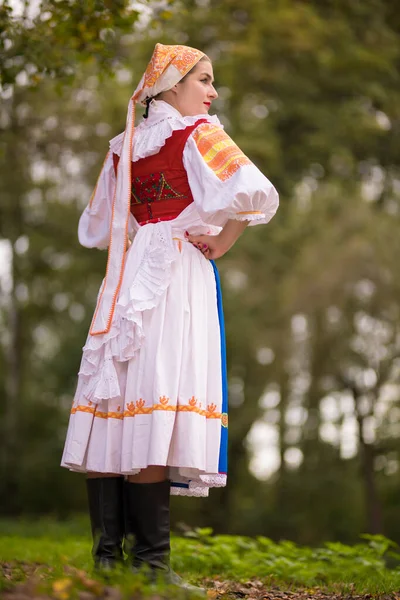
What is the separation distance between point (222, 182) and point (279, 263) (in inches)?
484

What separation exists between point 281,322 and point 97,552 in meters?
11.7

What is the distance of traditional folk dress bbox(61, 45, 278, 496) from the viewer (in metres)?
3.26

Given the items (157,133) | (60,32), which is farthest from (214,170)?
(60,32)

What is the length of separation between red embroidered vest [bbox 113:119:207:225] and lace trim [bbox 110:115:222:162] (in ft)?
0.07

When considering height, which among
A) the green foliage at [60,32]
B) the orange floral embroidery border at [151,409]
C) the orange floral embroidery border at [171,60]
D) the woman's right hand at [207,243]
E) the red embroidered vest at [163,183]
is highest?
the green foliage at [60,32]

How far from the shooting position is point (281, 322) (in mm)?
14828

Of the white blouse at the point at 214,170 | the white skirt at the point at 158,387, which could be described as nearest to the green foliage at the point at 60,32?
the white blouse at the point at 214,170

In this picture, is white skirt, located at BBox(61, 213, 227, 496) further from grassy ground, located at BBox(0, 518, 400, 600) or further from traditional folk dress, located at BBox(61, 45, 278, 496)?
grassy ground, located at BBox(0, 518, 400, 600)

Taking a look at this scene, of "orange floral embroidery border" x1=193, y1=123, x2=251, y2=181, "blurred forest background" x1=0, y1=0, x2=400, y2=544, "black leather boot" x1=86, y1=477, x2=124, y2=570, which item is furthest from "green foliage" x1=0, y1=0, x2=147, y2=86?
"blurred forest background" x1=0, y1=0, x2=400, y2=544

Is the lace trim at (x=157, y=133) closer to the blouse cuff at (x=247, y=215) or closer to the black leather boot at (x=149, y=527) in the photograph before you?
the blouse cuff at (x=247, y=215)

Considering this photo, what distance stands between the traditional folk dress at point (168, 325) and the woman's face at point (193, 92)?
68mm

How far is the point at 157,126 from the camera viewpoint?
3.55 meters

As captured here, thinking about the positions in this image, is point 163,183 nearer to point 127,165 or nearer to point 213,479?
point 127,165

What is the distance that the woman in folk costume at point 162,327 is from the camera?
3264 millimetres
